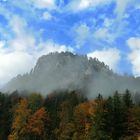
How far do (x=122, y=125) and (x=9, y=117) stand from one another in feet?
189

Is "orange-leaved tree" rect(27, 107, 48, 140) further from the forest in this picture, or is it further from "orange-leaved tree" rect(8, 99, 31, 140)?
"orange-leaved tree" rect(8, 99, 31, 140)

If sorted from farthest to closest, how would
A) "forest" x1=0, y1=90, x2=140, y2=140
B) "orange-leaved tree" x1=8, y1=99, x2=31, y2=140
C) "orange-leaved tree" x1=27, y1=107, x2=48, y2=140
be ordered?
"orange-leaved tree" x1=27, y1=107, x2=48, y2=140 < "orange-leaved tree" x1=8, y1=99, x2=31, y2=140 < "forest" x1=0, y1=90, x2=140, y2=140

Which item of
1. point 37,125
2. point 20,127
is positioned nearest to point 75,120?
point 37,125

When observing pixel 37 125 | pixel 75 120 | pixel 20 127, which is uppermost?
pixel 37 125

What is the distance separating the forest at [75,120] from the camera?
3524 inches

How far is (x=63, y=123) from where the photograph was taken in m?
120

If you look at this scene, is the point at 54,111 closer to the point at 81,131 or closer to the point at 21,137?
the point at 21,137

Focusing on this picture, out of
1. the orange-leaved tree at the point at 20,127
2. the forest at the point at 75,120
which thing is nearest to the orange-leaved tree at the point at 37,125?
the forest at the point at 75,120

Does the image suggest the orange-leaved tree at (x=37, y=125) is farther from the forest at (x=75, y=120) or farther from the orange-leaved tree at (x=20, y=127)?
the orange-leaved tree at (x=20, y=127)

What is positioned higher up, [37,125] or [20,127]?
[37,125]

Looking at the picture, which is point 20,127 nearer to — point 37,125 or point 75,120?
point 37,125

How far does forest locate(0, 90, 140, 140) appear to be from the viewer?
294 ft

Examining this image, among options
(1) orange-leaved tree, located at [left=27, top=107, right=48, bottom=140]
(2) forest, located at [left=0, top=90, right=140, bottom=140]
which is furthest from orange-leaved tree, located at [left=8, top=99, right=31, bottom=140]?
(1) orange-leaved tree, located at [left=27, top=107, right=48, bottom=140]

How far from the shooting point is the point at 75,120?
10869 cm
